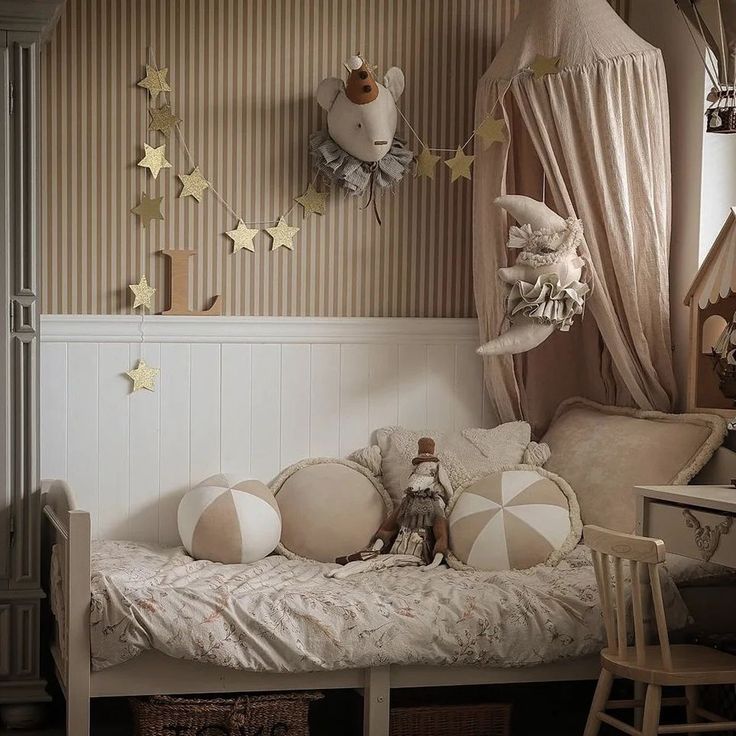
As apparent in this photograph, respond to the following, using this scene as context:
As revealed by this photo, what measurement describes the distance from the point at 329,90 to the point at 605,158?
859 millimetres

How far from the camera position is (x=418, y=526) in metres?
3.26

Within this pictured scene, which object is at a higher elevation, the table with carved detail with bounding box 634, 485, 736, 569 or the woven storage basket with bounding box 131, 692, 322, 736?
the table with carved detail with bounding box 634, 485, 736, 569

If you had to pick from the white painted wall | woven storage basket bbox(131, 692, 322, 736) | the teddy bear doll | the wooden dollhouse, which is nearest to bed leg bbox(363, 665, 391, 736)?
woven storage basket bbox(131, 692, 322, 736)

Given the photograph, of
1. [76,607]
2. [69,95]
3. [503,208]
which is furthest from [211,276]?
[76,607]

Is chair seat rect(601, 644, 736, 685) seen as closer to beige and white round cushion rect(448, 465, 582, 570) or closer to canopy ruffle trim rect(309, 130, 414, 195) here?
beige and white round cushion rect(448, 465, 582, 570)

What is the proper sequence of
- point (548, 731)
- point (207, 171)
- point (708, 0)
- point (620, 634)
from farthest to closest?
point (207, 171), point (548, 731), point (708, 0), point (620, 634)

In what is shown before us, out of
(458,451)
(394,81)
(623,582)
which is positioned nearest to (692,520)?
(623,582)

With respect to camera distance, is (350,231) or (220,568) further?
(350,231)

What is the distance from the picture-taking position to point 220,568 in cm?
306

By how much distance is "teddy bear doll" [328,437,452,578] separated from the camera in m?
3.19

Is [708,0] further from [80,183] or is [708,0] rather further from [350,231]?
[80,183]

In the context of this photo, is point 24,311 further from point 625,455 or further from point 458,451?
point 625,455

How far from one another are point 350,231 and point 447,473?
839 millimetres

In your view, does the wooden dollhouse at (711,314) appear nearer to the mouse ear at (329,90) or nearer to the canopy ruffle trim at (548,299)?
the canopy ruffle trim at (548,299)
